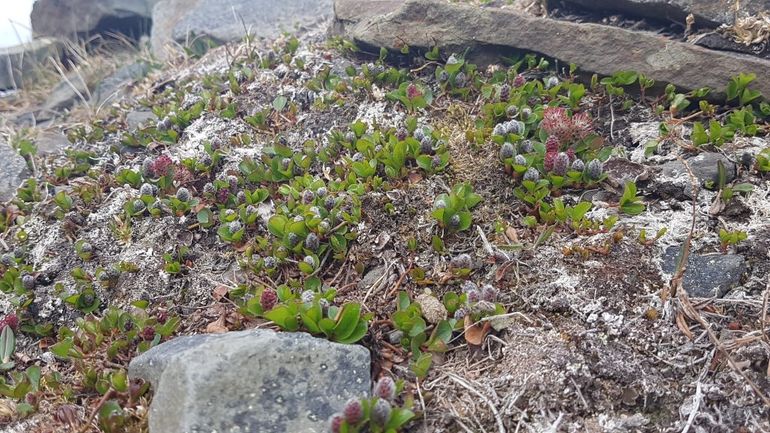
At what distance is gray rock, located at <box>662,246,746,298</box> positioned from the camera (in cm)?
281

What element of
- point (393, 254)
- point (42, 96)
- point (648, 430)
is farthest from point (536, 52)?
point (42, 96)

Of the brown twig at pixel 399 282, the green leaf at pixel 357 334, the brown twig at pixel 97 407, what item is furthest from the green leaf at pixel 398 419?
the brown twig at pixel 97 407

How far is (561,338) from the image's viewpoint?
2.72 meters

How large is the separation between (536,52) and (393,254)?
2.19 m

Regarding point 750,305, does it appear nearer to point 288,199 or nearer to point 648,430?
point 648,430

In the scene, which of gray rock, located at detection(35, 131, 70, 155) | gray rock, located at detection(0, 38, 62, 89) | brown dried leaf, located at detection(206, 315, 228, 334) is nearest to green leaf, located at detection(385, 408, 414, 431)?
brown dried leaf, located at detection(206, 315, 228, 334)

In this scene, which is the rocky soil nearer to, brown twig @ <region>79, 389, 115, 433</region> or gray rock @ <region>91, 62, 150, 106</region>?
brown twig @ <region>79, 389, 115, 433</region>

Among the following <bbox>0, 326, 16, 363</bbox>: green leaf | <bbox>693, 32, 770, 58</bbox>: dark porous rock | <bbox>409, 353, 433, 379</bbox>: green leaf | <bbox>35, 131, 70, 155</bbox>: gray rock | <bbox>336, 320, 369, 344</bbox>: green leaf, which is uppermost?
<bbox>693, 32, 770, 58</bbox>: dark porous rock

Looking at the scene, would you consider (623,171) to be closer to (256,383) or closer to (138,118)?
(256,383)

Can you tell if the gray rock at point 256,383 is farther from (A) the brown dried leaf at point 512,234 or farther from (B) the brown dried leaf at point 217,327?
(A) the brown dried leaf at point 512,234

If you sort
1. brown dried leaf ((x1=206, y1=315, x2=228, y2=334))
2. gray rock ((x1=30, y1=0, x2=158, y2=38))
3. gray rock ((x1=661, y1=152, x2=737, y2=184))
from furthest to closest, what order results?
gray rock ((x1=30, y1=0, x2=158, y2=38)) < gray rock ((x1=661, y1=152, x2=737, y2=184)) < brown dried leaf ((x1=206, y1=315, x2=228, y2=334))

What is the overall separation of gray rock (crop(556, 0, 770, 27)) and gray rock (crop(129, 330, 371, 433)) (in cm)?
359

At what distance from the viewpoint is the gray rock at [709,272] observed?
111 inches

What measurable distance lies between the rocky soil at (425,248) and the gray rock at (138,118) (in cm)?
36
